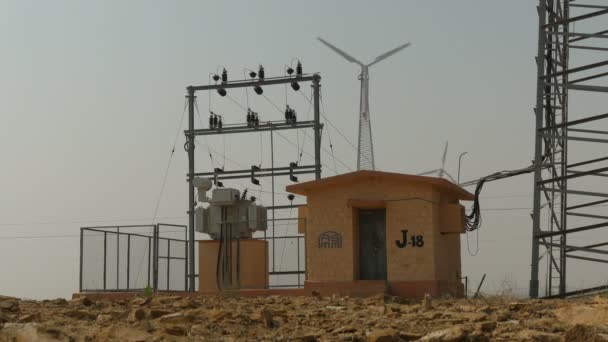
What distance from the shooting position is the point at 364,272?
25.4 meters

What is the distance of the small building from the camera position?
2452 centimetres

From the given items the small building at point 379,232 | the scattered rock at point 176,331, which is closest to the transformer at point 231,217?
the small building at point 379,232

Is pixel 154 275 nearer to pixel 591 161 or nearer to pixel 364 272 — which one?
pixel 364 272

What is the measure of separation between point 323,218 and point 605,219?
7.35 metres

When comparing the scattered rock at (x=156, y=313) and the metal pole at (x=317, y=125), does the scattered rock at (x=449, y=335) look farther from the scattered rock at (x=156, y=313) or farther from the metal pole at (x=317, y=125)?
the metal pole at (x=317, y=125)

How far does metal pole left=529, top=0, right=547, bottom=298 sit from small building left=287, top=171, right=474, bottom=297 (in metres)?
2.73

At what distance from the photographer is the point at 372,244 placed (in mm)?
25469

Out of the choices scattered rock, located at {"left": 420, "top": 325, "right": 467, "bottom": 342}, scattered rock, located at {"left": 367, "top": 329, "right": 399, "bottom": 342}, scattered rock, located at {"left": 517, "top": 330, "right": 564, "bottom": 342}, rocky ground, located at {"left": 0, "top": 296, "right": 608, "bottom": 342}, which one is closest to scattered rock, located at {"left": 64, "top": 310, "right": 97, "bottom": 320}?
rocky ground, located at {"left": 0, "top": 296, "right": 608, "bottom": 342}

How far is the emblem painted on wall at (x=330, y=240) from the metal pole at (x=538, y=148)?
208 inches

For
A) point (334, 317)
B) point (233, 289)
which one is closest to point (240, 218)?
point (233, 289)

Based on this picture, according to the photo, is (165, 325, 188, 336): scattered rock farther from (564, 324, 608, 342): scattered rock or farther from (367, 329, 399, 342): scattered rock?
(564, 324, 608, 342): scattered rock

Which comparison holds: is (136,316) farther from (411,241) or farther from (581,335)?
(411,241)

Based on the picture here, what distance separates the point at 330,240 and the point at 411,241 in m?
2.22

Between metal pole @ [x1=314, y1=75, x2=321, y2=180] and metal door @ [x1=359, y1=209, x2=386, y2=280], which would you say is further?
metal pole @ [x1=314, y1=75, x2=321, y2=180]
